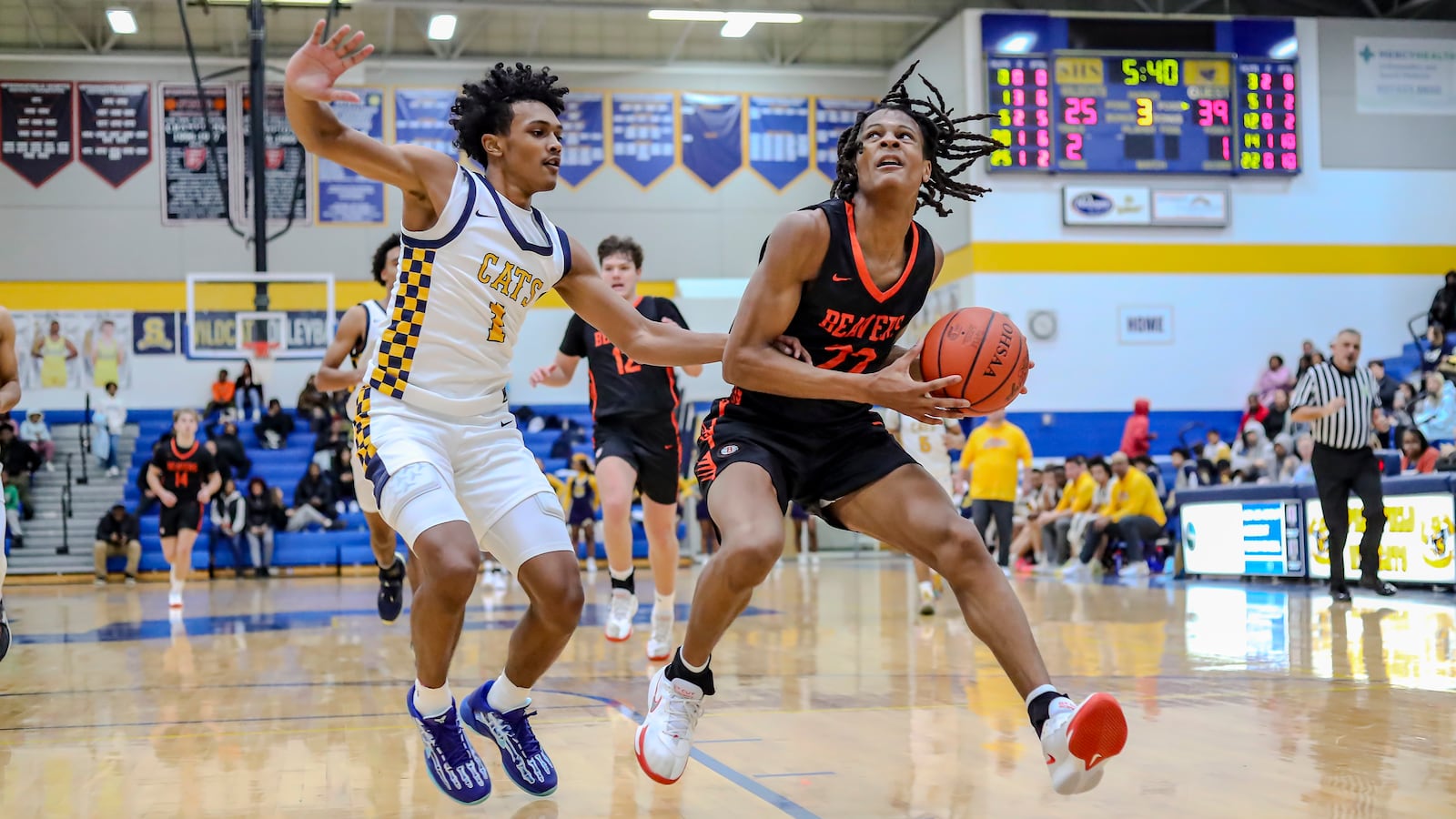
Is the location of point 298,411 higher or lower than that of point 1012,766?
higher

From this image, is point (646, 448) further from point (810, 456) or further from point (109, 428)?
point (109, 428)

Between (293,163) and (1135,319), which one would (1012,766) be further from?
(293,163)

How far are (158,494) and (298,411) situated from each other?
9.40m

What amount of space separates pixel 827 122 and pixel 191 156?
10734mm

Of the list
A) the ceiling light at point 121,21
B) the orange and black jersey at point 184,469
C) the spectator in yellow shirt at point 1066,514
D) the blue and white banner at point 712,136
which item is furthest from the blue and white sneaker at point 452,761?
the blue and white banner at point 712,136

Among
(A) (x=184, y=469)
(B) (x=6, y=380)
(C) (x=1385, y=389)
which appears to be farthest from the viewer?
(C) (x=1385, y=389)

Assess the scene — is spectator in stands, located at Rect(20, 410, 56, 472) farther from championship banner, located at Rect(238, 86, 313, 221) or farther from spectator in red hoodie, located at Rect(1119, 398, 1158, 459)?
spectator in red hoodie, located at Rect(1119, 398, 1158, 459)

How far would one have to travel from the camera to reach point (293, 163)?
73.8 feet

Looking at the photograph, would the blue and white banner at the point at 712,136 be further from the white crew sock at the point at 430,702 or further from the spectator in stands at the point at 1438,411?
the white crew sock at the point at 430,702

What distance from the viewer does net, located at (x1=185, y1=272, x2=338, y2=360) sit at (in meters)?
18.1

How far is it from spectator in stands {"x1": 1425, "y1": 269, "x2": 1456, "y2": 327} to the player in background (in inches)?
721

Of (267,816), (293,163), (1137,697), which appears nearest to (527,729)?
(267,816)

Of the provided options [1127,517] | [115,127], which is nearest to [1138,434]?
[1127,517]

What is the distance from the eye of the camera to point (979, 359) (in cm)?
380
